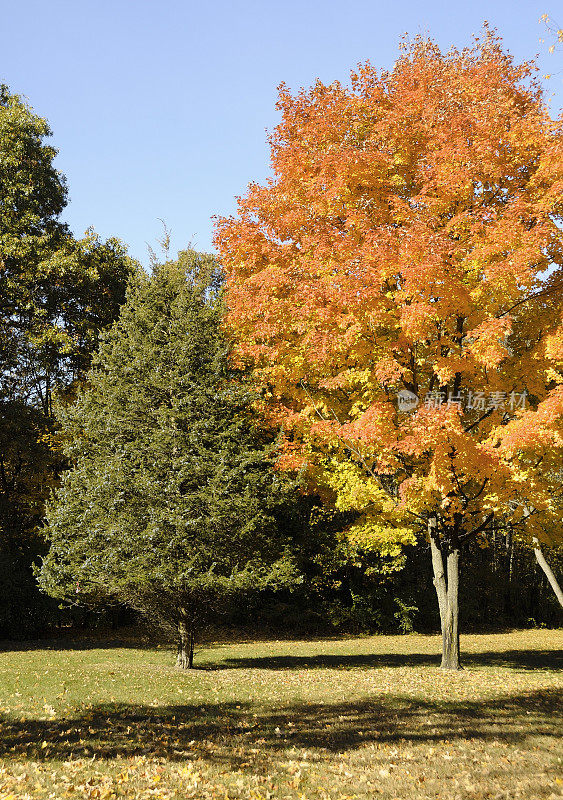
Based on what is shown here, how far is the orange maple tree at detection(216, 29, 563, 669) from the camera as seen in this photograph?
11.2m

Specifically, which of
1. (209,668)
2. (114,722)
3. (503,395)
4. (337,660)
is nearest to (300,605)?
(337,660)

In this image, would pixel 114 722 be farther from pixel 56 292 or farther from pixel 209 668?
pixel 56 292

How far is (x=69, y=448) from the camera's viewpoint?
582 inches

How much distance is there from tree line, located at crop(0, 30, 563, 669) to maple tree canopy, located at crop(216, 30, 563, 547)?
51mm

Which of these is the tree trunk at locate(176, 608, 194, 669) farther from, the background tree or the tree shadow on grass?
the background tree

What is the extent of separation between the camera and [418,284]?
11.1m

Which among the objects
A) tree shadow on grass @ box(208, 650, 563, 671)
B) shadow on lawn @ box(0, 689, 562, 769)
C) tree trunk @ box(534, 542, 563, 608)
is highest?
tree trunk @ box(534, 542, 563, 608)

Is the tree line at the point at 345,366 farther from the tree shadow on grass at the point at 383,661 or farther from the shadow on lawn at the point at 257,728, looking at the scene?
the shadow on lawn at the point at 257,728

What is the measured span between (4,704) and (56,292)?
17.0 meters

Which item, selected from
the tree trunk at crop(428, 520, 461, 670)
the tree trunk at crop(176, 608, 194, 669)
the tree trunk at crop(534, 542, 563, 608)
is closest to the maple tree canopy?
the tree trunk at crop(428, 520, 461, 670)

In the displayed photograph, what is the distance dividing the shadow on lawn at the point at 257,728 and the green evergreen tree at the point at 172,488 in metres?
3.45

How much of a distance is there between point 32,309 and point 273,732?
1961 cm

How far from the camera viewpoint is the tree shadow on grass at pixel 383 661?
624 inches

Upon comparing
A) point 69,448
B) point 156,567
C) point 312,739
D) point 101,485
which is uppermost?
point 69,448
